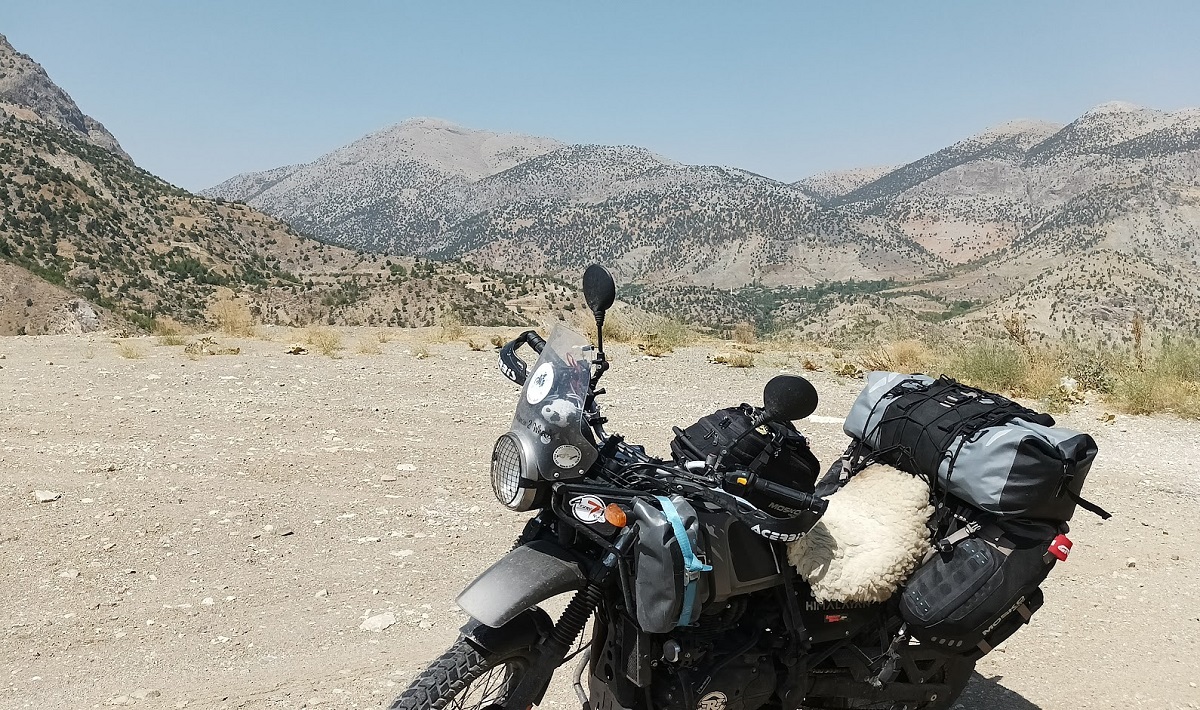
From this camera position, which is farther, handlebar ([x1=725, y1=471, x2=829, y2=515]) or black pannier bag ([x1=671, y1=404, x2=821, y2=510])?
black pannier bag ([x1=671, y1=404, x2=821, y2=510])

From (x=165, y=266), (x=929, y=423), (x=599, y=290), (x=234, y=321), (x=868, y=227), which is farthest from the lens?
(x=868, y=227)

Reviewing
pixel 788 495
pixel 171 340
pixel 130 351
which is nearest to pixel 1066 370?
pixel 788 495

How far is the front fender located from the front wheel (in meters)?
0.15

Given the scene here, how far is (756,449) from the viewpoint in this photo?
9.36 ft

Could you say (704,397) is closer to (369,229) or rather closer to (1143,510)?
(1143,510)

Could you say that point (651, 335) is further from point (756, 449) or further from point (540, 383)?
point (540, 383)

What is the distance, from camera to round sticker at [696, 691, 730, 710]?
2.77 m

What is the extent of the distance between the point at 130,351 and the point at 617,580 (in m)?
10.4

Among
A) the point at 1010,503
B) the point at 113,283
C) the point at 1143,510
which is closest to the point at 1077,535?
the point at 1143,510

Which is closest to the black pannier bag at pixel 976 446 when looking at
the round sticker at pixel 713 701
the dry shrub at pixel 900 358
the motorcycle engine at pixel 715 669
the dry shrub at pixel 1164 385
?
the motorcycle engine at pixel 715 669

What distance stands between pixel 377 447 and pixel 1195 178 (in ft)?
423

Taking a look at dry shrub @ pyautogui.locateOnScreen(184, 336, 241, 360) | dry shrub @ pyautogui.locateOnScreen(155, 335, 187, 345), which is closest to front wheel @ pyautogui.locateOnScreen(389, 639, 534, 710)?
dry shrub @ pyautogui.locateOnScreen(184, 336, 241, 360)

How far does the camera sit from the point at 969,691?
3.97 metres

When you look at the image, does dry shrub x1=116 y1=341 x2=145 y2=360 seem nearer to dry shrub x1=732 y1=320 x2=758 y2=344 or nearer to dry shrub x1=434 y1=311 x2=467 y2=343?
dry shrub x1=434 y1=311 x2=467 y2=343
